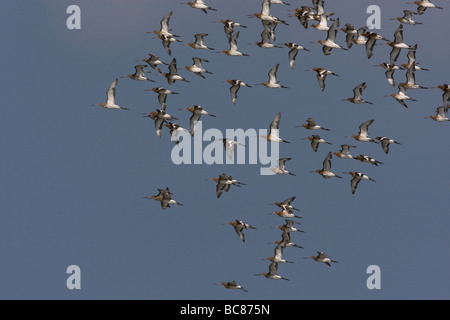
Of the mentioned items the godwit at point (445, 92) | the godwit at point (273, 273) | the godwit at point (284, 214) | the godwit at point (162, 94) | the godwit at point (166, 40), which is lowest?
the godwit at point (273, 273)

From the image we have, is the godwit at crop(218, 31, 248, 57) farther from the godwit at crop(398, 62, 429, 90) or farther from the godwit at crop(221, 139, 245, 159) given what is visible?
the godwit at crop(398, 62, 429, 90)

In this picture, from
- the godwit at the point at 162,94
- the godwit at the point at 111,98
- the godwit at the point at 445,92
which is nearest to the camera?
the godwit at the point at 445,92

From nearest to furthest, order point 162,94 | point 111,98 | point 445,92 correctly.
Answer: point 445,92 < point 111,98 < point 162,94

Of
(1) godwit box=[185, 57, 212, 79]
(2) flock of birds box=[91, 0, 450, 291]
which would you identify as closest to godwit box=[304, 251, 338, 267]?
(2) flock of birds box=[91, 0, 450, 291]

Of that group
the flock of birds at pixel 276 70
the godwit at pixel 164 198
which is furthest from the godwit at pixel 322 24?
the godwit at pixel 164 198

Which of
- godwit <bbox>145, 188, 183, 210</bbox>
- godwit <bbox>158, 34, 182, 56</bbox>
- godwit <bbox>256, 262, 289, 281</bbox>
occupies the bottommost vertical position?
godwit <bbox>256, 262, 289, 281</bbox>

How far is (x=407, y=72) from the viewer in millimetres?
70750

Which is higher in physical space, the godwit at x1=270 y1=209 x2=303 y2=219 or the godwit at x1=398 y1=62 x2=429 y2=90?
the godwit at x1=398 y1=62 x2=429 y2=90

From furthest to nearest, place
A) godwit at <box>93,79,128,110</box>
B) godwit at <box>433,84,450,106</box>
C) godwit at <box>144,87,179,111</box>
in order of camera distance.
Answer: godwit at <box>144,87,179,111</box>, godwit at <box>93,79,128,110</box>, godwit at <box>433,84,450,106</box>

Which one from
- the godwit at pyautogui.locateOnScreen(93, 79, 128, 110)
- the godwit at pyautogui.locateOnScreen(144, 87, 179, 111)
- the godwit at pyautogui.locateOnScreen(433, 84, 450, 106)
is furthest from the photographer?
the godwit at pyautogui.locateOnScreen(144, 87, 179, 111)

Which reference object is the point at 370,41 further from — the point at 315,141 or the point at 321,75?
the point at 315,141

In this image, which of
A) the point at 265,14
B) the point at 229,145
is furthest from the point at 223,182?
the point at 265,14

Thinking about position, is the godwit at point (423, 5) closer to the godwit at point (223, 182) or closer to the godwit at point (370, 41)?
the godwit at point (370, 41)

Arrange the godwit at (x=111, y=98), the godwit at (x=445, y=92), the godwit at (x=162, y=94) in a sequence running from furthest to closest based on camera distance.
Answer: the godwit at (x=162, y=94) < the godwit at (x=111, y=98) < the godwit at (x=445, y=92)
